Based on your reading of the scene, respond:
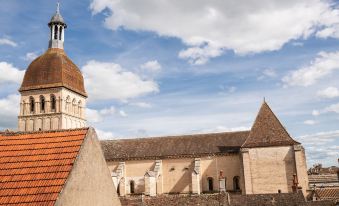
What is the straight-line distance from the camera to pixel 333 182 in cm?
5269

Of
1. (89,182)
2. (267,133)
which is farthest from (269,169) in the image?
(89,182)

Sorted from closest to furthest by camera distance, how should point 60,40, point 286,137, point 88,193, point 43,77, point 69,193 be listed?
1. point 69,193
2. point 88,193
3. point 286,137
4. point 43,77
5. point 60,40

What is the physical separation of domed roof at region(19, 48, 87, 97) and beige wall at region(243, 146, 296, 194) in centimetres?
2169

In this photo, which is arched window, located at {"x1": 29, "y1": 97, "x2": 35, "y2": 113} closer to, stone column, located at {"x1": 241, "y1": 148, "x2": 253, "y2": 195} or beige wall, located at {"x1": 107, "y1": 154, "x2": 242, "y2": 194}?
beige wall, located at {"x1": 107, "y1": 154, "x2": 242, "y2": 194}

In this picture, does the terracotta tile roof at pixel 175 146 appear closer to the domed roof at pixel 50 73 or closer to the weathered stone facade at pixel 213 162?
the weathered stone facade at pixel 213 162

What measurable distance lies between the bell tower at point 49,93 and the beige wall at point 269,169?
2094cm

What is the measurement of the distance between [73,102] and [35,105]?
4259 mm

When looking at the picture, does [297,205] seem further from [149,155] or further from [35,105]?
[35,105]

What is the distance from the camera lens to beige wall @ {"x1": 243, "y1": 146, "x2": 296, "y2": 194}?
34.6 meters

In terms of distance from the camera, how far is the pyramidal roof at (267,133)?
1385 inches

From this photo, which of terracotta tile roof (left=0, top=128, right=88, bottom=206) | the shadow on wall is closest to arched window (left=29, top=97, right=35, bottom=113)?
the shadow on wall

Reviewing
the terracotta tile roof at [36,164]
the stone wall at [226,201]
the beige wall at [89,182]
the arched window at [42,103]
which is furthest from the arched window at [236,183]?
the terracotta tile roof at [36,164]

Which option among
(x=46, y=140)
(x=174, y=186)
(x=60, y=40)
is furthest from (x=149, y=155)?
(x=46, y=140)

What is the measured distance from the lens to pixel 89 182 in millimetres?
12133
